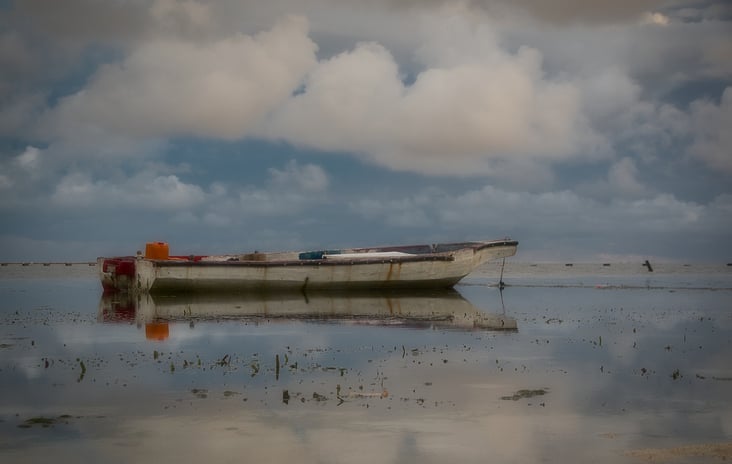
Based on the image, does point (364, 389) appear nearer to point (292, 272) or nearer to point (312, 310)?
point (312, 310)

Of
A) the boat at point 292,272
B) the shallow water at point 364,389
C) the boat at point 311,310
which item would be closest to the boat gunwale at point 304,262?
the boat at point 292,272

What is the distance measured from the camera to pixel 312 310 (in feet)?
98.3

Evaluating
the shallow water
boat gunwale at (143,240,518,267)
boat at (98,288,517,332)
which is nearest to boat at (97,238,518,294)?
boat gunwale at (143,240,518,267)

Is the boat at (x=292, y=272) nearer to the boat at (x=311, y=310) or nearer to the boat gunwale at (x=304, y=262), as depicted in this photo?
the boat gunwale at (x=304, y=262)

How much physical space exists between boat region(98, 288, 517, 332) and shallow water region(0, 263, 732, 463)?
0.33 metres

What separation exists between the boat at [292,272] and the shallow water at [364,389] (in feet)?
29.9

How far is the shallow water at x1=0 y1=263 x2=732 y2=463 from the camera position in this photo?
9977 millimetres

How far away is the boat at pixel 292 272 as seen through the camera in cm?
3594

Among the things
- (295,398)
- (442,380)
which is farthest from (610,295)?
(295,398)

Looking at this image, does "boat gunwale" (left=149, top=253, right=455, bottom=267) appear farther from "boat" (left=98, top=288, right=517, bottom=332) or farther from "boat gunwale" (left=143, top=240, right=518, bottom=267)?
"boat" (left=98, top=288, right=517, bottom=332)

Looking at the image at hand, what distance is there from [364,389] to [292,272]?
77.5ft

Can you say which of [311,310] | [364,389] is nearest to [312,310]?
[311,310]

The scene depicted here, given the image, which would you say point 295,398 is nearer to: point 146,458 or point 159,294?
point 146,458

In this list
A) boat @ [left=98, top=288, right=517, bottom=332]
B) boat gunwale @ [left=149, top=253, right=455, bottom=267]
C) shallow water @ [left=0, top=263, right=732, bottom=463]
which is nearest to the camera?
shallow water @ [left=0, top=263, right=732, bottom=463]
